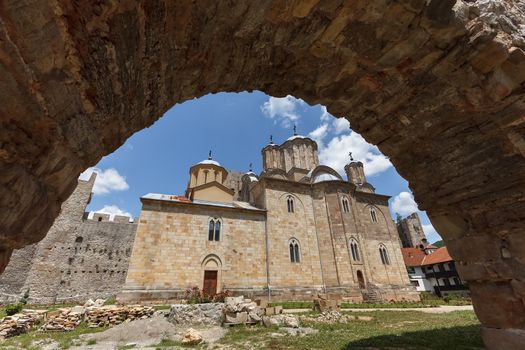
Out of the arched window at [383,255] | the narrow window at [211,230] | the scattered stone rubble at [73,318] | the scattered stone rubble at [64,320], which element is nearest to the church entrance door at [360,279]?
the arched window at [383,255]

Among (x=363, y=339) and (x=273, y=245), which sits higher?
(x=273, y=245)

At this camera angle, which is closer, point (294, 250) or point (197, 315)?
point (197, 315)

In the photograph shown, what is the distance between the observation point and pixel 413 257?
35250 millimetres

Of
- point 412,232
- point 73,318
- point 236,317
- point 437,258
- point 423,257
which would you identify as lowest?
point 236,317

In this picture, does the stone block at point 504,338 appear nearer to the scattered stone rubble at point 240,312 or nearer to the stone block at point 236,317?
the scattered stone rubble at point 240,312

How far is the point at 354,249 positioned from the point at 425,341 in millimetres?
14841

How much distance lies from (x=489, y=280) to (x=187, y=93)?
4.84m

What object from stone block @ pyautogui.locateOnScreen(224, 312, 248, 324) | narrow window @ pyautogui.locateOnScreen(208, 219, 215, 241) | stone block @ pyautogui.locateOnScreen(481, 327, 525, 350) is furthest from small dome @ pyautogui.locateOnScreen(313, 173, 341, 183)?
stone block @ pyautogui.locateOnScreen(481, 327, 525, 350)

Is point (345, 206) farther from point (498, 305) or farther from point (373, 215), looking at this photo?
point (498, 305)

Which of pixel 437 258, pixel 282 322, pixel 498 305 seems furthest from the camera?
pixel 437 258

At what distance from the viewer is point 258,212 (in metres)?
20.5

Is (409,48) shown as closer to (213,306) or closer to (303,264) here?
(213,306)

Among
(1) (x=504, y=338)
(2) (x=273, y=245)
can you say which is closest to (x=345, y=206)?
(2) (x=273, y=245)

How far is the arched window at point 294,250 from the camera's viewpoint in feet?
65.0
